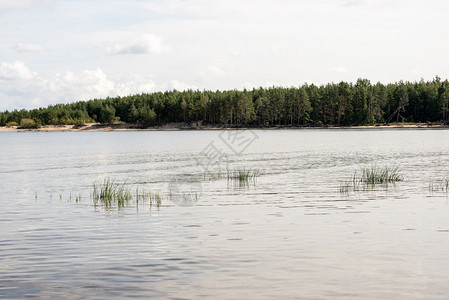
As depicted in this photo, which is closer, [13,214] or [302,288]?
[302,288]

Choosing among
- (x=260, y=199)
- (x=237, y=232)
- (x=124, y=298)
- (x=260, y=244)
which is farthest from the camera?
(x=260, y=199)

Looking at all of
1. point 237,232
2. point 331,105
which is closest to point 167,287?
point 237,232

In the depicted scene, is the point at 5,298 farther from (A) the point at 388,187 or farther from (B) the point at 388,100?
(B) the point at 388,100

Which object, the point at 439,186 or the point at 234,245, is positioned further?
the point at 439,186

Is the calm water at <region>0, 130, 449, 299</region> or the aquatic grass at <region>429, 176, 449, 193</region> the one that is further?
the aquatic grass at <region>429, 176, 449, 193</region>

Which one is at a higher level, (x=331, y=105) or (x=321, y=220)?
(x=331, y=105)

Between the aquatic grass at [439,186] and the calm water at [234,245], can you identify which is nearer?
the calm water at [234,245]

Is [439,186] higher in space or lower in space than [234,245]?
higher

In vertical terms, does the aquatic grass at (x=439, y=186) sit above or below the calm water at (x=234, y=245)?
above

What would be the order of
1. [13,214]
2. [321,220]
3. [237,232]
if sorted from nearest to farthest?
[237,232]
[321,220]
[13,214]

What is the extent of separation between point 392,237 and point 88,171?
109 ft

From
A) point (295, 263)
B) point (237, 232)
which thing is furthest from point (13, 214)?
point (295, 263)

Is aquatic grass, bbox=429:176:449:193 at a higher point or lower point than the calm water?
→ higher

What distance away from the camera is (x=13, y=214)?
21.5 metres
